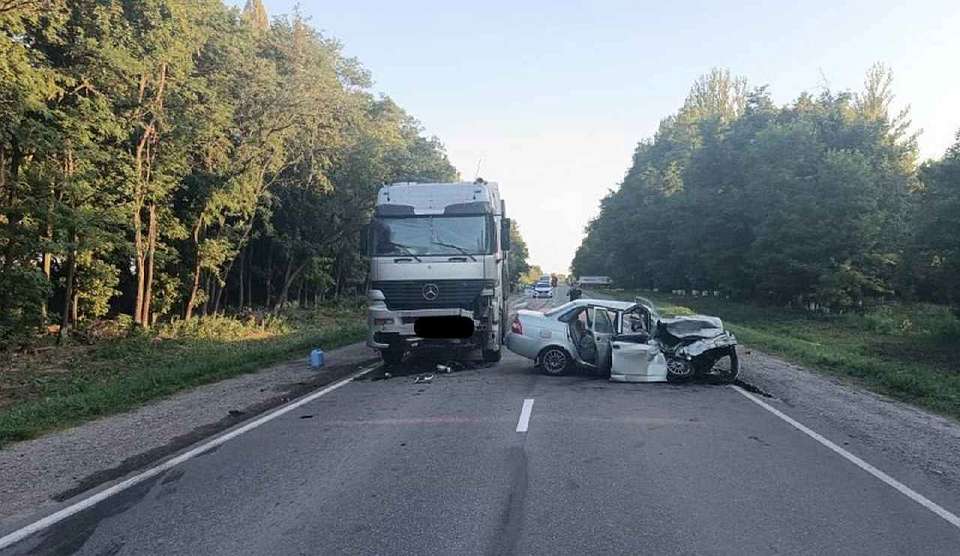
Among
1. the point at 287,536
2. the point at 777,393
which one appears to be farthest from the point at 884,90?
the point at 287,536

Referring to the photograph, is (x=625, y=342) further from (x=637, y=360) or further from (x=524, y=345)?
(x=524, y=345)

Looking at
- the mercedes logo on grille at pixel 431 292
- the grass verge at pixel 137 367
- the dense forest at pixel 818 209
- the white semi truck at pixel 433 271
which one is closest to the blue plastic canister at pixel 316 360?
the grass verge at pixel 137 367

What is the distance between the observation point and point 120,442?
8.24m

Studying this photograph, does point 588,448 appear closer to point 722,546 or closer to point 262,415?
point 722,546

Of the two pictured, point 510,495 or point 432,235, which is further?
point 432,235

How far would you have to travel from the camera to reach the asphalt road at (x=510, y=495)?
4852 millimetres

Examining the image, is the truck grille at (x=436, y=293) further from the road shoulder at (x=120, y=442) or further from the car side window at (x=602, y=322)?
the car side window at (x=602, y=322)

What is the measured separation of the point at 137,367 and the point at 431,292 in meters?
7.83

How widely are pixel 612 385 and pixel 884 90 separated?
167ft

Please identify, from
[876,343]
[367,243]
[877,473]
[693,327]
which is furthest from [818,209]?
[877,473]

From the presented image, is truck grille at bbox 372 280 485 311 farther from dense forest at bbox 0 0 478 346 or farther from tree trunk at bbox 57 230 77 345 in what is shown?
tree trunk at bbox 57 230 77 345

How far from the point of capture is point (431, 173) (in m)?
40.8

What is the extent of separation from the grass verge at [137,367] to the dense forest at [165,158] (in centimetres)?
184

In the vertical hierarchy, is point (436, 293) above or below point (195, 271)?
below
